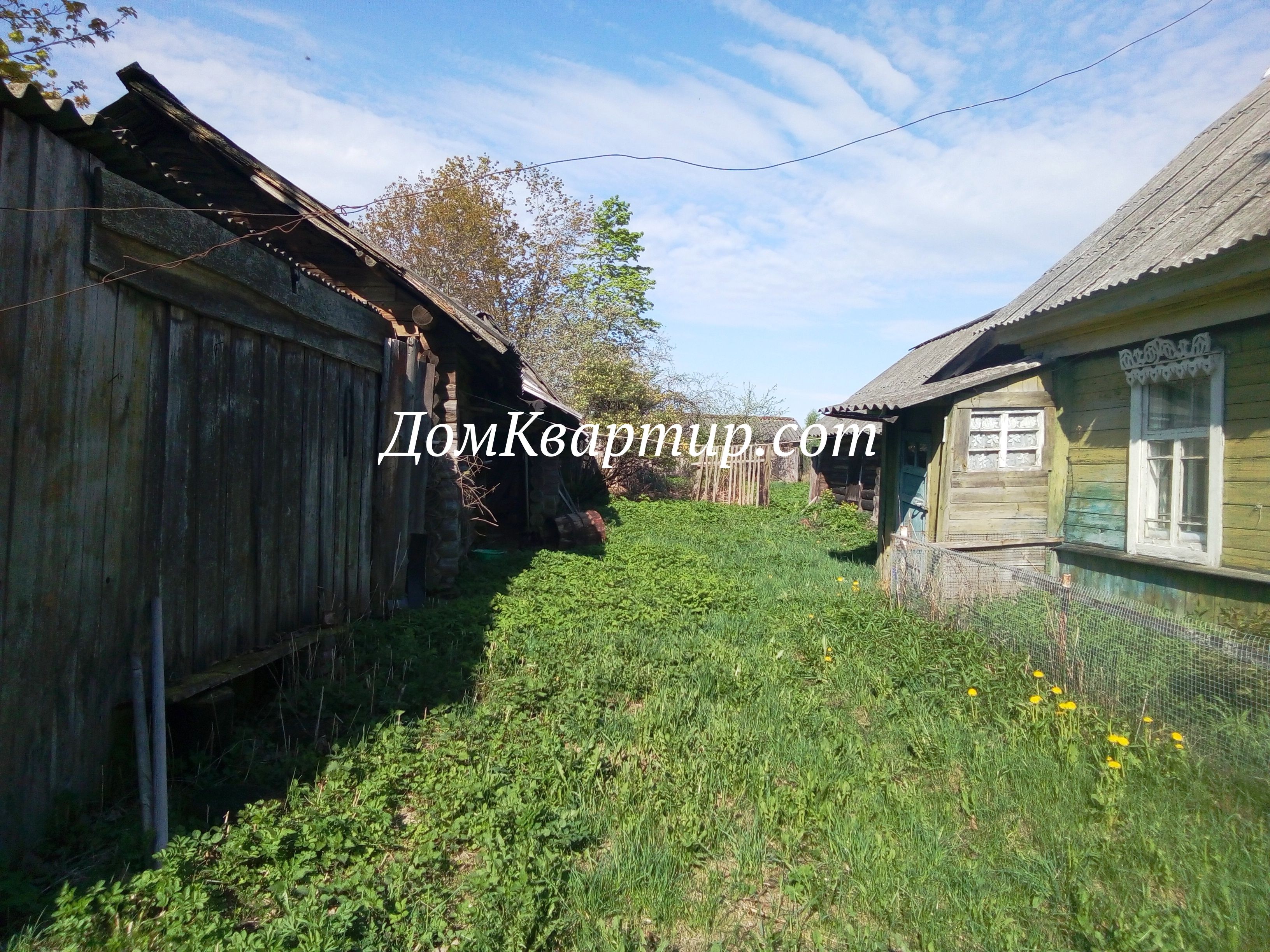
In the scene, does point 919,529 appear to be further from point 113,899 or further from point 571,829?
point 113,899

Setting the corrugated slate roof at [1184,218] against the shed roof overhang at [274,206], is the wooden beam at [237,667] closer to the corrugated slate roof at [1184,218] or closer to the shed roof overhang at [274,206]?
the shed roof overhang at [274,206]

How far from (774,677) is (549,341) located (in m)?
22.5

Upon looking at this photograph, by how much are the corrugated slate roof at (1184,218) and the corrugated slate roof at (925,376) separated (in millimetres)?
617

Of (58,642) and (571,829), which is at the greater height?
(58,642)

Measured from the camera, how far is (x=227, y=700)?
3.96 metres

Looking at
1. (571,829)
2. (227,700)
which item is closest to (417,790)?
(571,829)

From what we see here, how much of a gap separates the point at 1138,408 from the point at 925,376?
3740 mm

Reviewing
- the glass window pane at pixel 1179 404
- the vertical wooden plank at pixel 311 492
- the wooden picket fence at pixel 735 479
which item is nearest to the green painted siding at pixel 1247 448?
the glass window pane at pixel 1179 404

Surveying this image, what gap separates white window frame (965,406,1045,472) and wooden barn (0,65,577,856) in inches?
222

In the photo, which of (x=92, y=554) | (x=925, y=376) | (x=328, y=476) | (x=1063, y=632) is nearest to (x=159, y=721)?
(x=92, y=554)

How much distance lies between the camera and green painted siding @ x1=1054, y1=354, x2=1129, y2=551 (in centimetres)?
691

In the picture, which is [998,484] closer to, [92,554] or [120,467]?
[120,467]

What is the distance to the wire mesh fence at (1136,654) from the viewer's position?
3.67 m

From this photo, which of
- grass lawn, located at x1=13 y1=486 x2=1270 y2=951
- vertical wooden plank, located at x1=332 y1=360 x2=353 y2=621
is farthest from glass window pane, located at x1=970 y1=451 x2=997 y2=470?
vertical wooden plank, located at x1=332 y1=360 x2=353 y2=621
